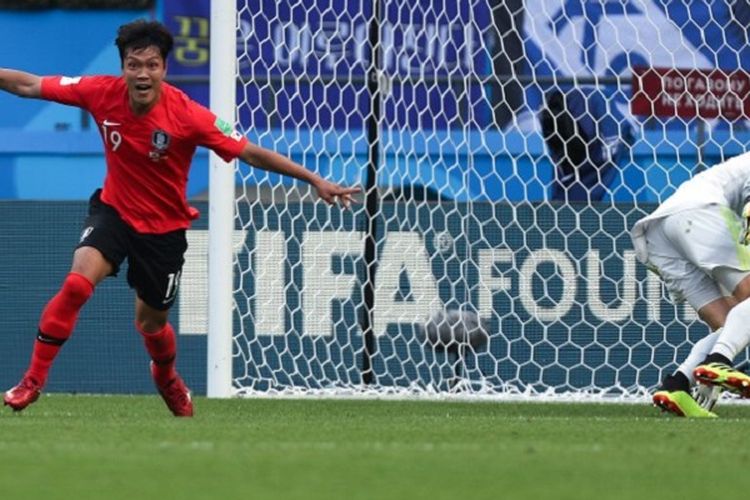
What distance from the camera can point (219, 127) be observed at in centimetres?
750

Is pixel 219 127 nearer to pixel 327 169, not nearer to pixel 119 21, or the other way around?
pixel 327 169

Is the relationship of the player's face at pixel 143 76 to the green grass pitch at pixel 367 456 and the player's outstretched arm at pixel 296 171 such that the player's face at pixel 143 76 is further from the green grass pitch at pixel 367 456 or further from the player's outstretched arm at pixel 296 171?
the green grass pitch at pixel 367 456

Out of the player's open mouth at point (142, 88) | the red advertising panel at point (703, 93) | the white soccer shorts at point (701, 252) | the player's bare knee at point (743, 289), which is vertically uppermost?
the red advertising panel at point (703, 93)

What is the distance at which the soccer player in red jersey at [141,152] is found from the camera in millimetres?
7438

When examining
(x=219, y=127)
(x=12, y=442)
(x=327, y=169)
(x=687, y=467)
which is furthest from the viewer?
(x=327, y=169)

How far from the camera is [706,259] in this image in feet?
26.8

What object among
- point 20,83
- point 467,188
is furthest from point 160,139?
point 467,188

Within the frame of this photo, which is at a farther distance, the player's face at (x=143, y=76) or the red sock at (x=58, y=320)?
the player's face at (x=143, y=76)

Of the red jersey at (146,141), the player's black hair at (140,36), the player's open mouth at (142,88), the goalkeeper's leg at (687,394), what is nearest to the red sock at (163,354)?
the red jersey at (146,141)

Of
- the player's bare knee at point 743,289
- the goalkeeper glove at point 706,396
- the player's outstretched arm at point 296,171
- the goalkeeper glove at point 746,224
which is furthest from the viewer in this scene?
the player's bare knee at point 743,289

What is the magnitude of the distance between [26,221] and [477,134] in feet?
8.56

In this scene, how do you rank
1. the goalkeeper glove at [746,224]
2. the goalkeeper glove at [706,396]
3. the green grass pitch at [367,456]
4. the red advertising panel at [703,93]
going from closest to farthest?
the green grass pitch at [367,456] → the goalkeeper glove at [746,224] → the goalkeeper glove at [706,396] → the red advertising panel at [703,93]

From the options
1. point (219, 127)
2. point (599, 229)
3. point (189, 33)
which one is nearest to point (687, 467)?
point (219, 127)

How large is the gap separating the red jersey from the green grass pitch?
858mm
